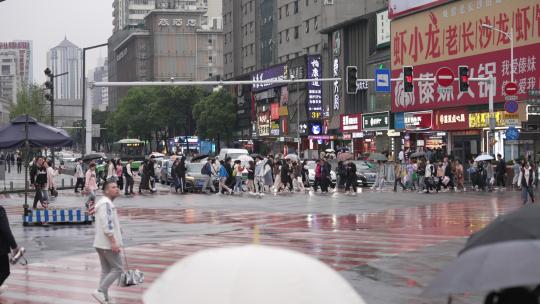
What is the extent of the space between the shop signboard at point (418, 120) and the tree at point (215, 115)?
42.1m

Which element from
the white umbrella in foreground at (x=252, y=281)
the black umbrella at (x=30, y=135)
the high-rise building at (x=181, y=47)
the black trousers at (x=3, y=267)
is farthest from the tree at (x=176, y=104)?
the white umbrella in foreground at (x=252, y=281)

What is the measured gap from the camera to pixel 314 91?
82.9 metres

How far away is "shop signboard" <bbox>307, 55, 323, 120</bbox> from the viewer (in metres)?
82.4

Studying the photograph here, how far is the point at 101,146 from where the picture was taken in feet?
651

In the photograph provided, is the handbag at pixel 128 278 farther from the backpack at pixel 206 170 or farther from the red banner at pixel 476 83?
the red banner at pixel 476 83

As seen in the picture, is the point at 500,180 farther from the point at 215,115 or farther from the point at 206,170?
the point at 215,115

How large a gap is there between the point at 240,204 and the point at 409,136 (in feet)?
103

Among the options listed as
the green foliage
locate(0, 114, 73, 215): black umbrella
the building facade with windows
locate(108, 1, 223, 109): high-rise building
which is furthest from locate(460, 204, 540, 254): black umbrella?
locate(108, 1, 223, 109): high-rise building

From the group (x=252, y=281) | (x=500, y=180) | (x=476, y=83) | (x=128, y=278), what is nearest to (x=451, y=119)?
(x=476, y=83)

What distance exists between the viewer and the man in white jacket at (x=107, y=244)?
1162cm

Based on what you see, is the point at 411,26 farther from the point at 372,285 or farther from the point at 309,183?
the point at 372,285

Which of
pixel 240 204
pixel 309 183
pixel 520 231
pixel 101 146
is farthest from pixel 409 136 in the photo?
pixel 101 146

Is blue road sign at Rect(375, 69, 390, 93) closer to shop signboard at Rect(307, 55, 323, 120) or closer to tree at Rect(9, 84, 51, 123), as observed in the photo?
shop signboard at Rect(307, 55, 323, 120)

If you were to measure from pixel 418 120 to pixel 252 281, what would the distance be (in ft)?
189
